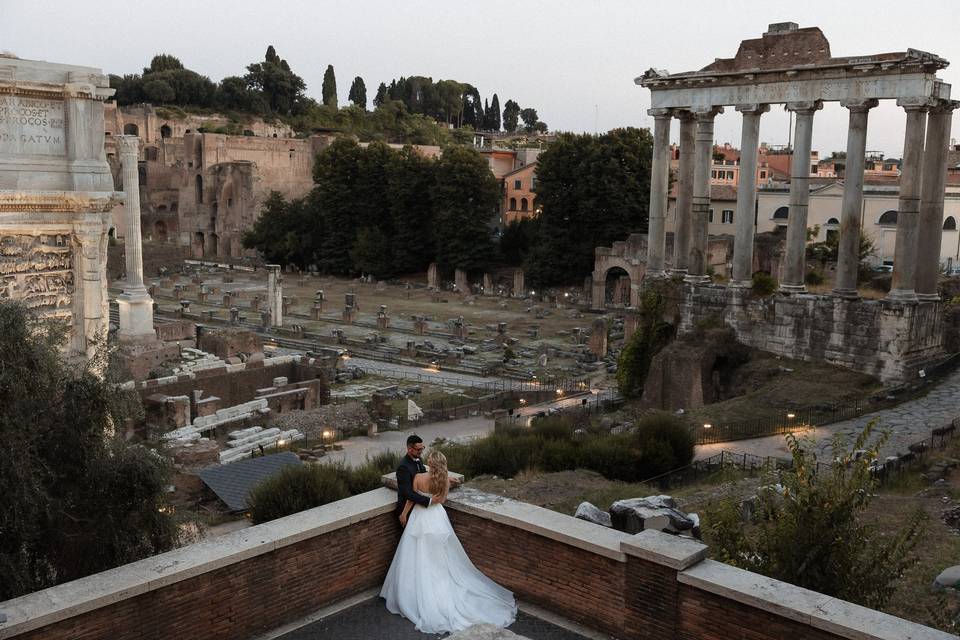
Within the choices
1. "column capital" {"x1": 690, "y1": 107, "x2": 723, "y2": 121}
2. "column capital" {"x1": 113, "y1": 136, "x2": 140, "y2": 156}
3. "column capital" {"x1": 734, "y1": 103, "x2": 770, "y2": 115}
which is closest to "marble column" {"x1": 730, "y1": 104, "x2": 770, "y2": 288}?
"column capital" {"x1": 734, "y1": 103, "x2": 770, "y2": 115}

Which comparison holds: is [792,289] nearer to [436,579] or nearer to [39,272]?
[39,272]

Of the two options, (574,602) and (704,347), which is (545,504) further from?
(704,347)

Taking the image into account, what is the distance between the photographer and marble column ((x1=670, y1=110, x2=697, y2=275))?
20.3 m

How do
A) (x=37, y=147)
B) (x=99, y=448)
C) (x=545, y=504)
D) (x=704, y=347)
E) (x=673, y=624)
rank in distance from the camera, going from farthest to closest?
(x=704, y=347) < (x=37, y=147) < (x=545, y=504) < (x=99, y=448) < (x=673, y=624)

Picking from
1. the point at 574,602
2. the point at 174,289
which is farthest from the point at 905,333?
the point at 174,289

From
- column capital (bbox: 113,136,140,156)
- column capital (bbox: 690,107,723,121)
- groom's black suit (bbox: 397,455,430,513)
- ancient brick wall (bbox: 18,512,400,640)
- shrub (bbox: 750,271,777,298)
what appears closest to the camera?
ancient brick wall (bbox: 18,512,400,640)

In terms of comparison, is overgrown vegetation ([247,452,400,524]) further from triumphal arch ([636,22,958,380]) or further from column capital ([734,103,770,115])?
column capital ([734,103,770,115])

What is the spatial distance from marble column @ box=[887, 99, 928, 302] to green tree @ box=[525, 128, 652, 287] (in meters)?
24.2

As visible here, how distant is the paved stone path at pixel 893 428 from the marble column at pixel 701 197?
212 inches

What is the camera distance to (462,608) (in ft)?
19.0

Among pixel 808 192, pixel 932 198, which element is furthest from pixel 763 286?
pixel 932 198

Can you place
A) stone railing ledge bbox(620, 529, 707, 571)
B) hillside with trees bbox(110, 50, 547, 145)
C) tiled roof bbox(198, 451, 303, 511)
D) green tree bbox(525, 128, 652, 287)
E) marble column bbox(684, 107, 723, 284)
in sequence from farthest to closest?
1. hillside with trees bbox(110, 50, 547, 145)
2. green tree bbox(525, 128, 652, 287)
3. marble column bbox(684, 107, 723, 284)
4. tiled roof bbox(198, 451, 303, 511)
5. stone railing ledge bbox(620, 529, 707, 571)

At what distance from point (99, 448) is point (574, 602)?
3771mm

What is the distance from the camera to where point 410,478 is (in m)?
6.25
